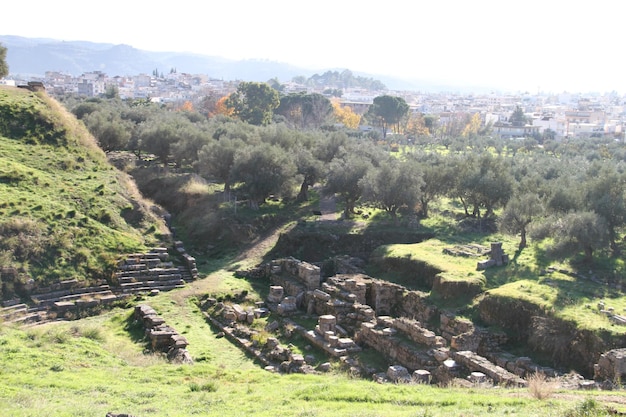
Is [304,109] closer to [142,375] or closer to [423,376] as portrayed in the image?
[423,376]

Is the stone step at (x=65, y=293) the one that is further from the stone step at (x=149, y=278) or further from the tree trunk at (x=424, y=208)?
the tree trunk at (x=424, y=208)

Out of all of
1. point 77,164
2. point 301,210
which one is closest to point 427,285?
point 301,210

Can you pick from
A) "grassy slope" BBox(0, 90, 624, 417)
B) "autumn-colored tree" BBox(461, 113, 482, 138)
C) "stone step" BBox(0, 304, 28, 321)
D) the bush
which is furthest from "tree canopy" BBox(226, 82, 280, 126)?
the bush

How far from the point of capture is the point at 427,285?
3097 centimetres

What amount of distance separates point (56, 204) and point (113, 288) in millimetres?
7224

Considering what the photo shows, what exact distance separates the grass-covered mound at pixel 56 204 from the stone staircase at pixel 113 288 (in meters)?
0.62

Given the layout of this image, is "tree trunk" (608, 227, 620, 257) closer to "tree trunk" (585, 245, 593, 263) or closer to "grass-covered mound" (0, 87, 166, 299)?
"tree trunk" (585, 245, 593, 263)

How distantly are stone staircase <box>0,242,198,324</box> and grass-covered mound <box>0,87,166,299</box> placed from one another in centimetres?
62

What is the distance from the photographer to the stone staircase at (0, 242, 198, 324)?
27.3 m

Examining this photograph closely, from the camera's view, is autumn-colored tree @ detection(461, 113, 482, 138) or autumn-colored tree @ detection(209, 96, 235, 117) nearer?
autumn-colored tree @ detection(209, 96, 235, 117)

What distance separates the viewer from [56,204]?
3491 centimetres

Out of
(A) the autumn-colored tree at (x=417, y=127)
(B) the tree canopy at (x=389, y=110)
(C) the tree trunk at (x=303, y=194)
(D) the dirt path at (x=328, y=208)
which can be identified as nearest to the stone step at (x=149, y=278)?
(D) the dirt path at (x=328, y=208)

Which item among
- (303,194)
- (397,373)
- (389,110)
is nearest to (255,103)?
(389,110)

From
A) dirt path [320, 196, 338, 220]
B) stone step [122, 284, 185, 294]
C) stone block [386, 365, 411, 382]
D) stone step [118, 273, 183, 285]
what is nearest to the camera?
stone block [386, 365, 411, 382]
